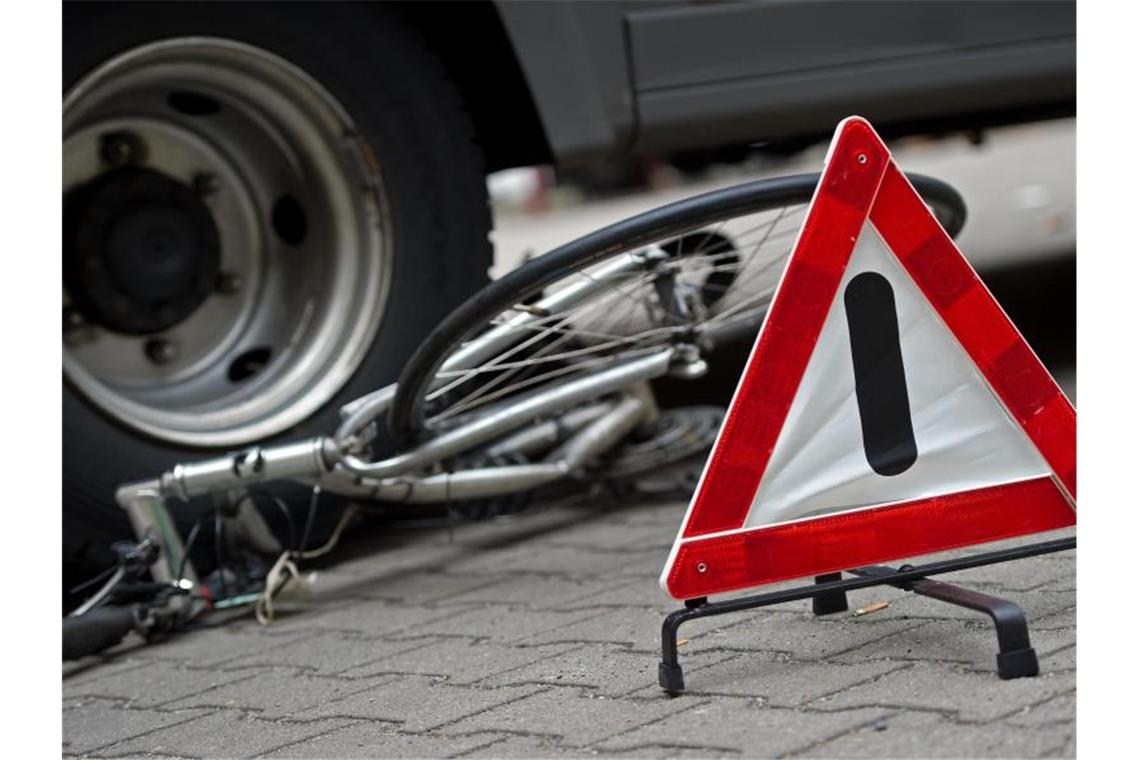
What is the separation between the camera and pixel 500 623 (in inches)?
113

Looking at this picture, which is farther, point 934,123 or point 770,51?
point 934,123

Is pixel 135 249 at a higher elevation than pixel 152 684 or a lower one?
higher

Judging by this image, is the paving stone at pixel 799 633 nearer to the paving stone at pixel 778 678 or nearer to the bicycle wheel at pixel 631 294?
the paving stone at pixel 778 678

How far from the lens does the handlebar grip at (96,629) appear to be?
9.68ft

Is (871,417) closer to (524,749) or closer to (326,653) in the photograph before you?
(524,749)

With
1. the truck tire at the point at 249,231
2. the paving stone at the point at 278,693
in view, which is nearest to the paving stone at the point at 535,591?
the paving stone at the point at 278,693

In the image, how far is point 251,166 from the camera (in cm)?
358

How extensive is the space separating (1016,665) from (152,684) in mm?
1472

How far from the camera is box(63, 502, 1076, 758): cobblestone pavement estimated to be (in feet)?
6.72

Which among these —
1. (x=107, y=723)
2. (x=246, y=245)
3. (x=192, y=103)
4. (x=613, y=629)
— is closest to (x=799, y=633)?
(x=613, y=629)

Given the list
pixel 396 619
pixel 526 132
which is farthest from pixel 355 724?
pixel 526 132

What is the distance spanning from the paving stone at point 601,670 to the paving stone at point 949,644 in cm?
22
